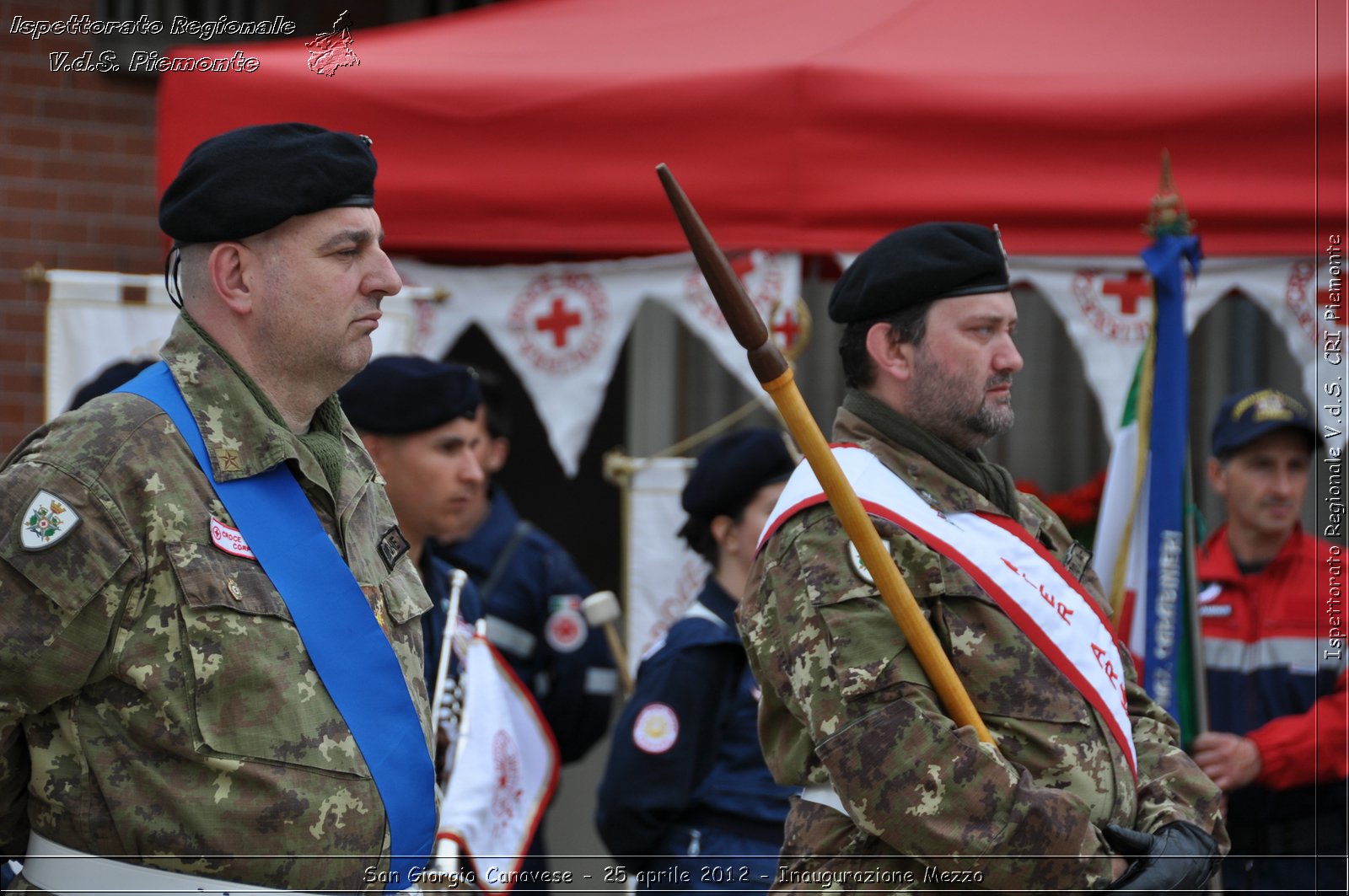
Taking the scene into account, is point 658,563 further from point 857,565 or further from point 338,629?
point 338,629

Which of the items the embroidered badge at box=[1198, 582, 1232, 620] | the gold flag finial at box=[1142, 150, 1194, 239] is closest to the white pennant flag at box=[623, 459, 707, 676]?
the embroidered badge at box=[1198, 582, 1232, 620]

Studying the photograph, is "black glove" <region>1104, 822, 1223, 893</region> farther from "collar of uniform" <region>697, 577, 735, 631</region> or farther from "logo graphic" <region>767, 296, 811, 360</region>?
"logo graphic" <region>767, 296, 811, 360</region>

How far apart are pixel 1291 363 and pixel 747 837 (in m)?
3.91

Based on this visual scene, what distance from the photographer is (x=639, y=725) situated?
378cm

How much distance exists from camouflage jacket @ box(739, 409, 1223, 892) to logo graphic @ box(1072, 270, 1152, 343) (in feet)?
6.82

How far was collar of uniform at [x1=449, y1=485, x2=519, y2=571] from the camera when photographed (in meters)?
4.75

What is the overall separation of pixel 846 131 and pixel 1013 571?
2259mm

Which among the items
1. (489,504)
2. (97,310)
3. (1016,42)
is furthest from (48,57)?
(1016,42)

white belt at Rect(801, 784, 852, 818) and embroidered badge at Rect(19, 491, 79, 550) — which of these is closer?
embroidered badge at Rect(19, 491, 79, 550)

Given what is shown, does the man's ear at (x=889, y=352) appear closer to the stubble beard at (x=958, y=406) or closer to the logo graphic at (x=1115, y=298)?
the stubble beard at (x=958, y=406)

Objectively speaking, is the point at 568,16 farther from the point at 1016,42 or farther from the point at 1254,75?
the point at 1254,75

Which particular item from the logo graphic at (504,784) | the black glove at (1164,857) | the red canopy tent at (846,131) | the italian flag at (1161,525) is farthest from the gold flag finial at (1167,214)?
the logo graphic at (504,784)

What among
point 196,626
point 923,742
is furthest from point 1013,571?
point 196,626

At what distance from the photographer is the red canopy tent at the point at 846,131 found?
4664mm
